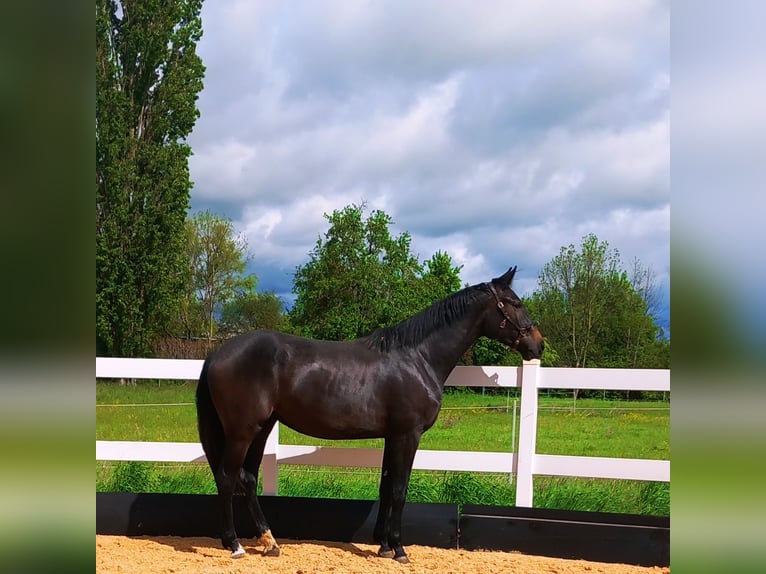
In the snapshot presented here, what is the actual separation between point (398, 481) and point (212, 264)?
20617 mm

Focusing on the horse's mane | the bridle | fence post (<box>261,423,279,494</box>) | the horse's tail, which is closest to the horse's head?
the bridle

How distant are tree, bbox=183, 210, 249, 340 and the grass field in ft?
18.5

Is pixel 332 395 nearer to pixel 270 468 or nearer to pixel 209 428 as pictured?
pixel 209 428

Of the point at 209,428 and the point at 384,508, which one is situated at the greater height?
the point at 209,428

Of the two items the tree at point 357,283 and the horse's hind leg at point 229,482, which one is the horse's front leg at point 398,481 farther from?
the tree at point 357,283

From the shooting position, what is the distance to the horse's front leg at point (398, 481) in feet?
13.1


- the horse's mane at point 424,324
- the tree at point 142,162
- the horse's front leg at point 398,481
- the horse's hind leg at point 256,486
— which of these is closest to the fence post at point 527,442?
the horse's mane at point 424,324

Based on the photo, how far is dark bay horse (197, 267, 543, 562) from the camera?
4004mm

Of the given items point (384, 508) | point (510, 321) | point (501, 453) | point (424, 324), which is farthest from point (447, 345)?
point (384, 508)

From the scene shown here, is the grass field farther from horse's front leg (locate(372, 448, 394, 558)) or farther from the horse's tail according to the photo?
the horse's tail

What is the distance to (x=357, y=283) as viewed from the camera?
65.0ft

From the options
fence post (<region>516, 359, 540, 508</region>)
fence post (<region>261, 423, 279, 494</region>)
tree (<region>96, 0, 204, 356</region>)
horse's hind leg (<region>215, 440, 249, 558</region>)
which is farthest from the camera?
tree (<region>96, 0, 204, 356</region>)
